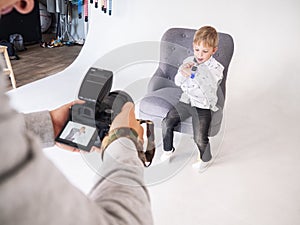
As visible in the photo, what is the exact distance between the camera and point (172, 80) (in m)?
1.98

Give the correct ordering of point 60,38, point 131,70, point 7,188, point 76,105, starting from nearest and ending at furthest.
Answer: point 7,188 → point 76,105 → point 131,70 → point 60,38

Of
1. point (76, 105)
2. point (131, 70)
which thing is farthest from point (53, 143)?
point (131, 70)

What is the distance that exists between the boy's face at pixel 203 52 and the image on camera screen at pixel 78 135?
3.22 feet

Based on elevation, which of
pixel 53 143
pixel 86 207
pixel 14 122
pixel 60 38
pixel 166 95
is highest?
pixel 14 122

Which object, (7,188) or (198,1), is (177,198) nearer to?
(7,188)

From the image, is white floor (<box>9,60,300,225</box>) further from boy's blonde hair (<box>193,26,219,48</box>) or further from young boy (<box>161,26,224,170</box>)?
boy's blonde hair (<box>193,26,219,48</box>)

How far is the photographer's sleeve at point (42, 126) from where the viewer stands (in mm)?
726

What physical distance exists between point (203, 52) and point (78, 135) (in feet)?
3.38

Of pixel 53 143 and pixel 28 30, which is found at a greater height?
pixel 53 143

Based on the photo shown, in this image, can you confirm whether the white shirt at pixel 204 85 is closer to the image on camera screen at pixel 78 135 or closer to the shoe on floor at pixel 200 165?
the shoe on floor at pixel 200 165

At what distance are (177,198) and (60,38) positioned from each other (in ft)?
12.0

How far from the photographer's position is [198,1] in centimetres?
243

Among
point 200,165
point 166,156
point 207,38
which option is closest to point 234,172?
point 200,165

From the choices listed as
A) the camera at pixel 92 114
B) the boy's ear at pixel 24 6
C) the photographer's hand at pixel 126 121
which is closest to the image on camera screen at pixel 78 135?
the camera at pixel 92 114
